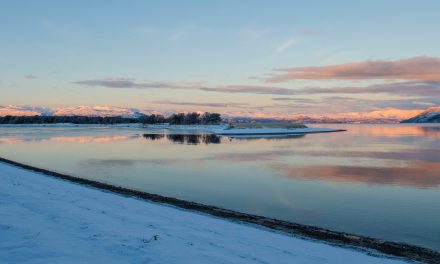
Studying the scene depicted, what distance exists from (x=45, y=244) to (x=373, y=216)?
36.5ft

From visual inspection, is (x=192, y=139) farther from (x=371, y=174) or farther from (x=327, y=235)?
(x=327, y=235)

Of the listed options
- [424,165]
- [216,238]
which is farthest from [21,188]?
[424,165]

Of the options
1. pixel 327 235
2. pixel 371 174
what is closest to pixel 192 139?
pixel 371 174

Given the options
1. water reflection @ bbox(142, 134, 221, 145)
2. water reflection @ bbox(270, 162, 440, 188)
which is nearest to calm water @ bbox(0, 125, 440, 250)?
water reflection @ bbox(270, 162, 440, 188)

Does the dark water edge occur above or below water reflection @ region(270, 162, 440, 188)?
below

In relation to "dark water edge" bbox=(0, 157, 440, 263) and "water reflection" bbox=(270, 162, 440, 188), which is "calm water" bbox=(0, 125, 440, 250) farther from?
"dark water edge" bbox=(0, 157, 440, 263)

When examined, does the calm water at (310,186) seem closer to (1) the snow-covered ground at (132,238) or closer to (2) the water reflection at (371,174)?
(2) the water reflection at (371,174)

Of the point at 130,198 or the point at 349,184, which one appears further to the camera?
the point at 349,184

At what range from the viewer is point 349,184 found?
2091cm

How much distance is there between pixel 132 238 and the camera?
9.44 metres

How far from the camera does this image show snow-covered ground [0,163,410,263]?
319 inches

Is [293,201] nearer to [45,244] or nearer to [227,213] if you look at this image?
[227,213]

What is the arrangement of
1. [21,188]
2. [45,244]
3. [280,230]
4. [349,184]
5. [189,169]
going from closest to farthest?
[45,244]
[280,230]
[21,188]
[349,184]
[189,169]

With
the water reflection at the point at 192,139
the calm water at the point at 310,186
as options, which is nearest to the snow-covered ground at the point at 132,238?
the calm water at the point at 310,186
